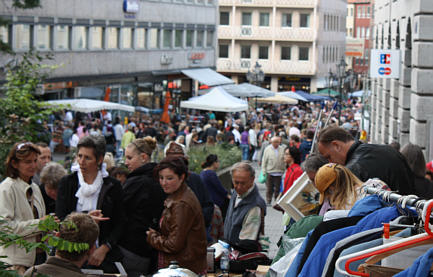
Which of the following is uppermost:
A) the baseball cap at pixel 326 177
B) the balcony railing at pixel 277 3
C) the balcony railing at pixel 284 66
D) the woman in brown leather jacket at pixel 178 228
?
the balcony railing at pixel 277 3

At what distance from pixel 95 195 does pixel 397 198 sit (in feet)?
12.1

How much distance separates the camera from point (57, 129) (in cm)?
3453

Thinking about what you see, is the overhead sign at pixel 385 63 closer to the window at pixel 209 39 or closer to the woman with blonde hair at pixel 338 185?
the woman with blonde hair at pixel 338 185

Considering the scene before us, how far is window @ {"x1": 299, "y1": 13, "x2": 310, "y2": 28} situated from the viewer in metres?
85.4

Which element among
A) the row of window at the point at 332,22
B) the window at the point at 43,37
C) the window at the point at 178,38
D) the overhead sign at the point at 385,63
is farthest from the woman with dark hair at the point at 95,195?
the row of window at the point at 332,22

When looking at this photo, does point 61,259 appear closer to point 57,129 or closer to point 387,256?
point 387,256

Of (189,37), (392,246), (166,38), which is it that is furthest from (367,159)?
(189,37)

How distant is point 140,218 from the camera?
8023mm

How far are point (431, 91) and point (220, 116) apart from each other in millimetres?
33632

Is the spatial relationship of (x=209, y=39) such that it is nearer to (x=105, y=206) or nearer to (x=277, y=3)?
(x=277, y=3)

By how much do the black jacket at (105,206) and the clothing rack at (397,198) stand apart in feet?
9.47

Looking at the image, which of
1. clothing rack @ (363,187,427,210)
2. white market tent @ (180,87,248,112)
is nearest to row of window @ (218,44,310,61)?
white market tent @ (180,87,248,112)

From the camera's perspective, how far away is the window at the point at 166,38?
55838 millimetres

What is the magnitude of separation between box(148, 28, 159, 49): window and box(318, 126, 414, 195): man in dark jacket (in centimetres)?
4673
